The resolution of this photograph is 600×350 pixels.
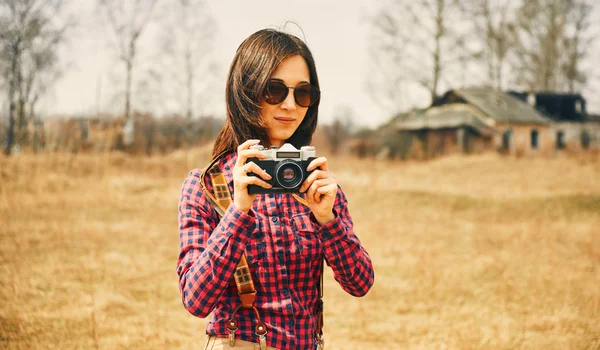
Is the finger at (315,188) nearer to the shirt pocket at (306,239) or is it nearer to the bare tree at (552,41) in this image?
the shirt pocket at (306,239)

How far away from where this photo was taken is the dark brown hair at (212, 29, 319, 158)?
1675 mm

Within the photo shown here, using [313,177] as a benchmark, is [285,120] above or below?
above

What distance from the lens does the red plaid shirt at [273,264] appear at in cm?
156

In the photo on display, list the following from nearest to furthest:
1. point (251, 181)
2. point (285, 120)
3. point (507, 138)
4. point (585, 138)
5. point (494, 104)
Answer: point (251, 181), point (285, 120), point (507, 138), point (494, 104), point (585, 138)

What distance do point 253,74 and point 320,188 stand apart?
1.41 ft

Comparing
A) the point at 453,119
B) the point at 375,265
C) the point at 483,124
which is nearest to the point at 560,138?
the point at 483,124

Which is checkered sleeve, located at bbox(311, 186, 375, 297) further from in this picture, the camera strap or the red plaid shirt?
the camera strap

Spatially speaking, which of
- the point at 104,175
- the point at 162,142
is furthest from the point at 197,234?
the point at 162,142

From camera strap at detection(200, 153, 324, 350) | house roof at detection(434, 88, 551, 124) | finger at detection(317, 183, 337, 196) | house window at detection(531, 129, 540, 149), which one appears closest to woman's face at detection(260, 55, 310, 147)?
camera strap at detection(200, 153, 324, 350)

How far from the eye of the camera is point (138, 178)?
13695mm

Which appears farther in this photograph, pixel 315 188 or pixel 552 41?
pixel 552 41

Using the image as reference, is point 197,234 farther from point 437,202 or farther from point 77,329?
point 437,202

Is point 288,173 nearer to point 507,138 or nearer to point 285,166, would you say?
point 285,166

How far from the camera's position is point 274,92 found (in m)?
1.68
